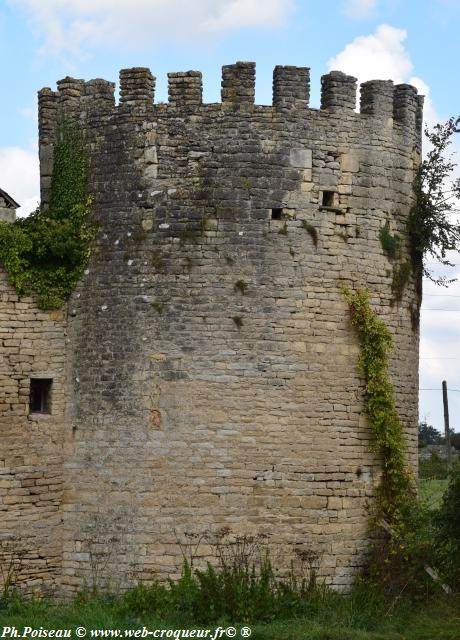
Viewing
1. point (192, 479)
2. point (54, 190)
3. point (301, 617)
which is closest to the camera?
point (301, 617)

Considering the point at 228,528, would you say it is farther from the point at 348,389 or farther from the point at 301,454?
the point at 348,389

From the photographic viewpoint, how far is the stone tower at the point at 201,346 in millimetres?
16234

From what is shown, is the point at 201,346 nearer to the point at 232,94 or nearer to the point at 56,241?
the point at 56,241

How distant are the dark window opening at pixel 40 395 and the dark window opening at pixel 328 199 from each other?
469cm

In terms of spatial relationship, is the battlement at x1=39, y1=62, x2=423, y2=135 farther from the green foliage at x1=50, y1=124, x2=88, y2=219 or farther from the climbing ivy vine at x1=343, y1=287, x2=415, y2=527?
the climbing ivy vine at x1=343, y1=287, x2=415, y2=527

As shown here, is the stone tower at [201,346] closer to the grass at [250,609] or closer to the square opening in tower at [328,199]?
the square opening in tower at [328,199]

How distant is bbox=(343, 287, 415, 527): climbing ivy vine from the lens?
55.1 feet

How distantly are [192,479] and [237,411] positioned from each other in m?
1.11

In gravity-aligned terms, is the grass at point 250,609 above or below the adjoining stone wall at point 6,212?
below

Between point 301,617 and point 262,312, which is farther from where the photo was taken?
point 262,312

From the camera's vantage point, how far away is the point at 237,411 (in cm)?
1625

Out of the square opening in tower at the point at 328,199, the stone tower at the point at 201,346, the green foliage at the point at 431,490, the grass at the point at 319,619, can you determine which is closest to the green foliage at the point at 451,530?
the grass at the point at 319,619

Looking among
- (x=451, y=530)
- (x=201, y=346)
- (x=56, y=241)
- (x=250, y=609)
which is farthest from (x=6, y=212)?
(x=451, y=530)

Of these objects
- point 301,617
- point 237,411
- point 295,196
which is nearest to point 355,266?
point 295,196
